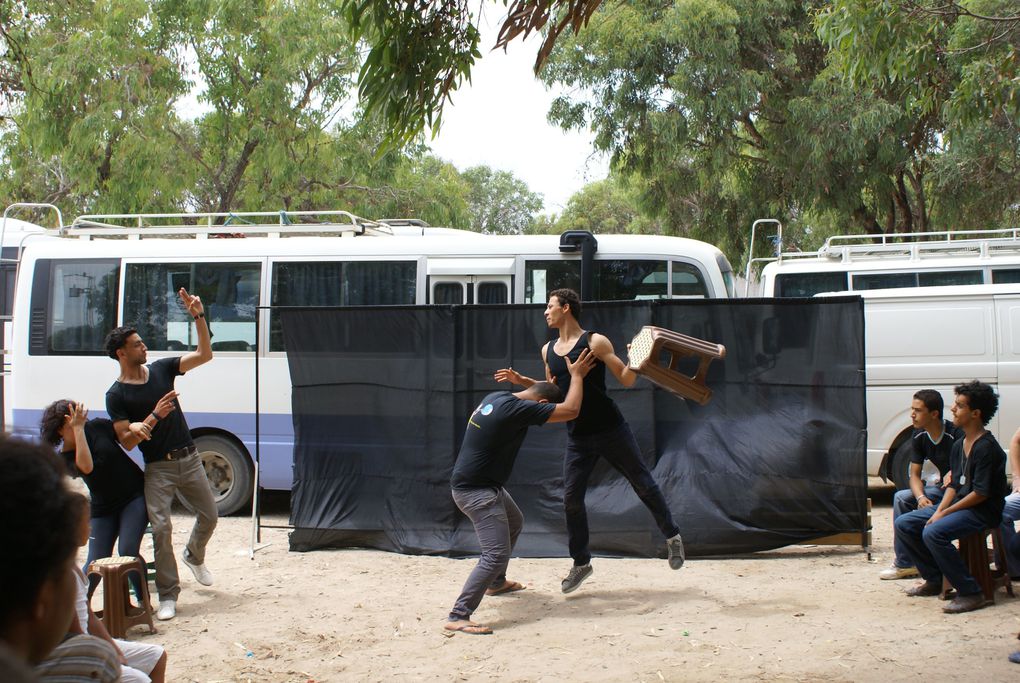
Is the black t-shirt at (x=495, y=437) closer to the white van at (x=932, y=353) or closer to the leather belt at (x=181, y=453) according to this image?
the leather belt at (x=181, y=453)

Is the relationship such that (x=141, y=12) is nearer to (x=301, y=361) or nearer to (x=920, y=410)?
(x=301, y=361)

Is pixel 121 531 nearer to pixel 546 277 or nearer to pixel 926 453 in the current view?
pixel 546 277

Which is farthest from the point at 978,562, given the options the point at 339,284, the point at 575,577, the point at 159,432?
the point at 339,284

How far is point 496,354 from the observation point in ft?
27.1

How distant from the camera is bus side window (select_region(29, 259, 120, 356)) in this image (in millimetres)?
11086

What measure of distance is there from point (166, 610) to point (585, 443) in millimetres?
2936

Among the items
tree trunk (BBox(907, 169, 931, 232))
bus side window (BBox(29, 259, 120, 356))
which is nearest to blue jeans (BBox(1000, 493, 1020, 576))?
bus side window (BBox(29, 259, 120, 356))

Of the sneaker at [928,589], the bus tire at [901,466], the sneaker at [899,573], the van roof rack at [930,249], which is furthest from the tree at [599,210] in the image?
the sneaker at [928,589]

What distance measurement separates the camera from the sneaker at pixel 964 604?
6.12 meters

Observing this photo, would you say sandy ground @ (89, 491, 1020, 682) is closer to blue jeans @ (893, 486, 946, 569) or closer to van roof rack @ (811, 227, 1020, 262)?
blue jeans @ (893, 486, 946, 569)

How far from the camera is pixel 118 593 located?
6086mm

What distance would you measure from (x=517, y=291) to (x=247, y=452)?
3.22 metres

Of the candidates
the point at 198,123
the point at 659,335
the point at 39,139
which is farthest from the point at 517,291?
the point at 198,123

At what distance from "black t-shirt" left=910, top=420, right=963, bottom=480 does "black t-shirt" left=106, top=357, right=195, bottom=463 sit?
16.4 ft
